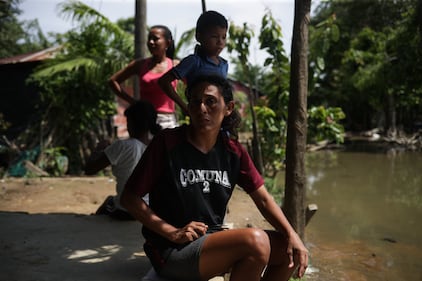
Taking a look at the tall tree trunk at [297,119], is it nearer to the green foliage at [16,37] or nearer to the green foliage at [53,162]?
the green foliage at [53,162]

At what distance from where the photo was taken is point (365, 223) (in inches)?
258

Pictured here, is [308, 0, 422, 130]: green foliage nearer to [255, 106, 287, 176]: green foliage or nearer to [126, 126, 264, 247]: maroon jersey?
[255, 106, 287, 176]: green foliage

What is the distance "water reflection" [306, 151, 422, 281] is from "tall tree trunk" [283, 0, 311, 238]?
3.03 feet

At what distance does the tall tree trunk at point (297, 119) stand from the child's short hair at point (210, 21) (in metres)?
0.71

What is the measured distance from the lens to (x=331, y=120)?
8.31 metres

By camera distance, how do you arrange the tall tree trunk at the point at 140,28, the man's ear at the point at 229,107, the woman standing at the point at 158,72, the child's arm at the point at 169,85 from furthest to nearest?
1. the tall tree trunk at the point at 140,28
2. the woman standing at the point at 158,72
3. the child's arm at the point at 169,85
4. the man's ear at the point at 229,107

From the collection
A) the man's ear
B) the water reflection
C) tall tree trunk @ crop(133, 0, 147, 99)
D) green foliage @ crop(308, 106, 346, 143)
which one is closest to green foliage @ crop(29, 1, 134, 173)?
tall tree trunk @ crop(133, 0, 147, 99)

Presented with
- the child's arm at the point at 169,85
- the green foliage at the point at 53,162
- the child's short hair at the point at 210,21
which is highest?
the child's short hair at the point at 210,21

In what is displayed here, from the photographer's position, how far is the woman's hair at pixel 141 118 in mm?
3407

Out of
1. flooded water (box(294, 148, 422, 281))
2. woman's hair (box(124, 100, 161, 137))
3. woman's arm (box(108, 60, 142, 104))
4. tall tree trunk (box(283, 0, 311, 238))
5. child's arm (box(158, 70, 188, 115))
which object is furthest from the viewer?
flooded water (box(294, 148, 422, 281))

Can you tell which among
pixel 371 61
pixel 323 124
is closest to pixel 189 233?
pixel 323 124

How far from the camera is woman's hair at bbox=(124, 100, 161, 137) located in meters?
3.41

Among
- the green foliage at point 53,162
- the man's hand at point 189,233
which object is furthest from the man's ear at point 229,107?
the green foliage at point 53,162

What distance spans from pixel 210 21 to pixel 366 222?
495 centimetres
